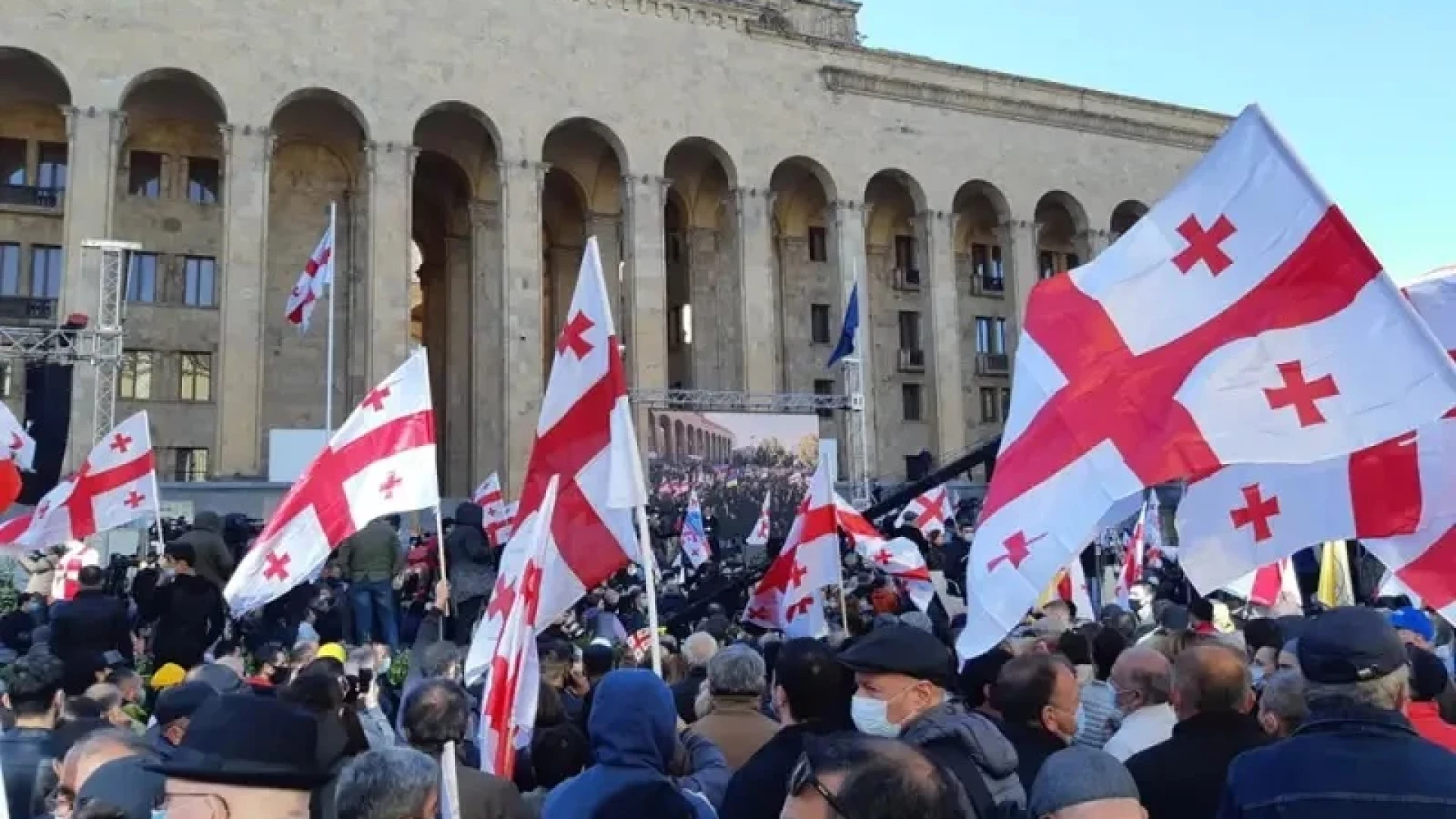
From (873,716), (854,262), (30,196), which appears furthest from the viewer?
(854,262)

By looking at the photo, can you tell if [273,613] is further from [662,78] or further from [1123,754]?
[662,78]

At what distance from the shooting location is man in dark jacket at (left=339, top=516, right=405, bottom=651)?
13.2 m

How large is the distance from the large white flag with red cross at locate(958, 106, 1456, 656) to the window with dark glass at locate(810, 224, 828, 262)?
125 feet

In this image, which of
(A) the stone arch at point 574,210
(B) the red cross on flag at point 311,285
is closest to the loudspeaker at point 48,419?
(B) the red cross on flag at point 311,285

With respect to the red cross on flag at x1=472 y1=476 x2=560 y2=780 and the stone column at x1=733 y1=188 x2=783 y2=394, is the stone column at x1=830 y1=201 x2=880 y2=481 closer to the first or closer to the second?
the stone column at x1=733 y1=188 x2=783 y2=394

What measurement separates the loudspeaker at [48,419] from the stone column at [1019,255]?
28191 mm

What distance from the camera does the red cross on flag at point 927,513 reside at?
65.2 feet

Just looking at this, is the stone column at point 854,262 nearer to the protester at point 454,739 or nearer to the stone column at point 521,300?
the stone column at point 521,300

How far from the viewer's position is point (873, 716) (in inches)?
156

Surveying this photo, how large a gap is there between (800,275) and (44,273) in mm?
23083

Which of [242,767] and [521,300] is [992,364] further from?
[242,767]

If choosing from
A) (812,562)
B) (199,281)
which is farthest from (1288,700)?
(199,281)

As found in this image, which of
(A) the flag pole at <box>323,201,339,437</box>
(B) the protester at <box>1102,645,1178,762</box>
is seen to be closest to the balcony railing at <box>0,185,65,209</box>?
(A) the flag pole at <box>323,201,339,437</box>

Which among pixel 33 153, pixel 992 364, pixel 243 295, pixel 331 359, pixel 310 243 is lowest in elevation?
pixel 331 359
